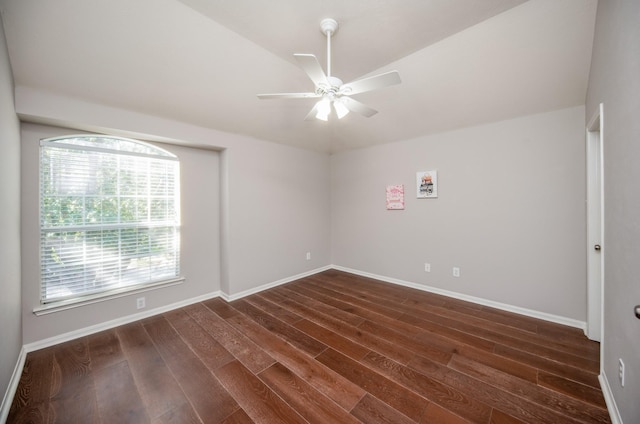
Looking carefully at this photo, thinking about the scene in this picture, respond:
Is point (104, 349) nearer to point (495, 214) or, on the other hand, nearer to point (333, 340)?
point (333, 340)

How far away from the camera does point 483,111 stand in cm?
291

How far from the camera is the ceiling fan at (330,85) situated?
158 centimetres

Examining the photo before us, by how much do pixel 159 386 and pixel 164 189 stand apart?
223 cm

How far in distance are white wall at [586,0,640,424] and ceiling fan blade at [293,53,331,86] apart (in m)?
1.59

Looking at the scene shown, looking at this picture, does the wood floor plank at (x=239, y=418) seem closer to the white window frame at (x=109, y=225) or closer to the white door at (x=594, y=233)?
the white window frame at (x=109, y=225)

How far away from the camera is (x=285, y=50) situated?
A: 2.30 meters

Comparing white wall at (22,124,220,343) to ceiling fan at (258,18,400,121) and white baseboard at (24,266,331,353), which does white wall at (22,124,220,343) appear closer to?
white baseboard at (24,266,331,353)

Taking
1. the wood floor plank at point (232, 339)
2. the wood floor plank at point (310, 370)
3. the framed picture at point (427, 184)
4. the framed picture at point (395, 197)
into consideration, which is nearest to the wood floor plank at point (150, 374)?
the wood floor plank at point (232, 339)

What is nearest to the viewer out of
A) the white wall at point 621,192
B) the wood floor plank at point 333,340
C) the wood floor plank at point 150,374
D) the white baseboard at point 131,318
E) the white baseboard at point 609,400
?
the white wall at point 621,192

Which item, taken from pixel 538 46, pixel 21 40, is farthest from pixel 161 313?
pixel 538 46

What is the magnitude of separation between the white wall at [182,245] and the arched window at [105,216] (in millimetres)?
63

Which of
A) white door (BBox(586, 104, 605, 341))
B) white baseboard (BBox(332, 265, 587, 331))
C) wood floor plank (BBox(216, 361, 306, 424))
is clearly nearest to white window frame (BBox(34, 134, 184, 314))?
wood floor plank (BBox(216, 361, 306, 424))

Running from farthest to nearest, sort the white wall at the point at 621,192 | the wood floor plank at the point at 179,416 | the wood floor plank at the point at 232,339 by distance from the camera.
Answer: the wood floor plank at the point at 232,339 → the wood floor plank at the point at 179,416 → the white wall at the point at 621,192

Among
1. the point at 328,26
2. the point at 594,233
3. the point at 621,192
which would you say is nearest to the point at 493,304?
the point at 594,233
